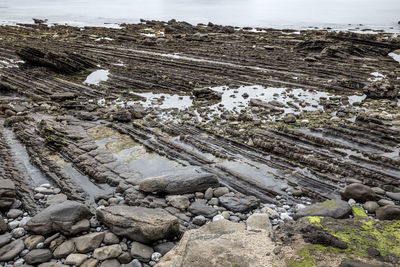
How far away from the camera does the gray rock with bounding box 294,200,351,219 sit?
26.2ft

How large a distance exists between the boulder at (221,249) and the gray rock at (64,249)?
237 cm

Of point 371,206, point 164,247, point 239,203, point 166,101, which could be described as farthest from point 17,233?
point 166,101

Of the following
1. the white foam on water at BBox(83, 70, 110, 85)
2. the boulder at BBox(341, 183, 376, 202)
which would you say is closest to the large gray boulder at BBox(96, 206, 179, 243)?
the boulder at BBox(341, 183, 376, 202)

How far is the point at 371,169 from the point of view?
1102 centimetres

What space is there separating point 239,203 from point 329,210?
2579 mm

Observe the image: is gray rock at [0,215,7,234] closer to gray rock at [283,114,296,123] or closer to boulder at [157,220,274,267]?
boulder at [157,220,274,267]

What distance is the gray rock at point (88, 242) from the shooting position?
23.1 ft

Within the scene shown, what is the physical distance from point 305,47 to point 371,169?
28805mm

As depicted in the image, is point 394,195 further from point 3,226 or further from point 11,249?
point 3,226

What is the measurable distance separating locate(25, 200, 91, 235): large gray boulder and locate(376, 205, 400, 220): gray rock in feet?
26.6

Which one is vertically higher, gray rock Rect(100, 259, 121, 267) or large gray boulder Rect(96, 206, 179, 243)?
large gray boulder Rect(96, 206, 179, 243)

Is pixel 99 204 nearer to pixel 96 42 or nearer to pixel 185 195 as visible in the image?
pixel 185 195

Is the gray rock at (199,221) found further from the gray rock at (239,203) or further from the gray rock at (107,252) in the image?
the gray rock at (107,252)

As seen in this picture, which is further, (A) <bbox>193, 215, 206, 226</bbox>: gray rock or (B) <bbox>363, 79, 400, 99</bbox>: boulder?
(B) <bbox>363, 79, 400, 99</bbox>: boulder
